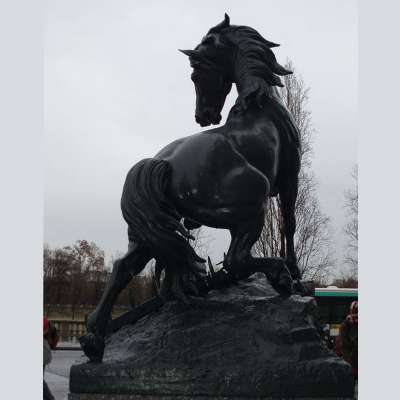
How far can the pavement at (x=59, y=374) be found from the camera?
740 cm

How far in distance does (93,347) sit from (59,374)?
7.40m

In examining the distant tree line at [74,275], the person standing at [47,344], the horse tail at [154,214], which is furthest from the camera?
the distant tree line at [74,275]

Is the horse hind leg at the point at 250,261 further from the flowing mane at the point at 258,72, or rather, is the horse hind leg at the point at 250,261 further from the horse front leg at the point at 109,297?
the flowing mane at the point at 258,72

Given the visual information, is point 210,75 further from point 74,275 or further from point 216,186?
point 74,275

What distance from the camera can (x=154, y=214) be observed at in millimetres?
3334

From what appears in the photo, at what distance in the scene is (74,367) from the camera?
3.17 meters

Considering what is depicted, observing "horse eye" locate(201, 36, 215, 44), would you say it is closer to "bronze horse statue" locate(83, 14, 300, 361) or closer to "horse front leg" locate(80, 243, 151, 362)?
"bronze horse statue" locate(83, 14, 300, 361)

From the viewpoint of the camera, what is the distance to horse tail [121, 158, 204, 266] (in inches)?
131

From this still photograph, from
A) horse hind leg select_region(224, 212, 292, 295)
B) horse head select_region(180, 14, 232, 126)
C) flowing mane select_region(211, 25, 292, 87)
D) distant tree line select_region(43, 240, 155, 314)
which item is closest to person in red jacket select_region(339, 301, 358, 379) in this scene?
horse head select_region(180, 14, 232, 126)

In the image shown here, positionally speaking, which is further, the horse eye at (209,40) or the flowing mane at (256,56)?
the horse eye at (209,40)

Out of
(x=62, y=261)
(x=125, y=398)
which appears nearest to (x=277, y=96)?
(x=125, y=398)

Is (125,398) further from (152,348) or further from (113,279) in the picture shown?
(113,279)

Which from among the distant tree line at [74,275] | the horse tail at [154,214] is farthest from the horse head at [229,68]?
the distant tree line at [74,275]

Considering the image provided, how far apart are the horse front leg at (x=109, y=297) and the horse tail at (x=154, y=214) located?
8cm
